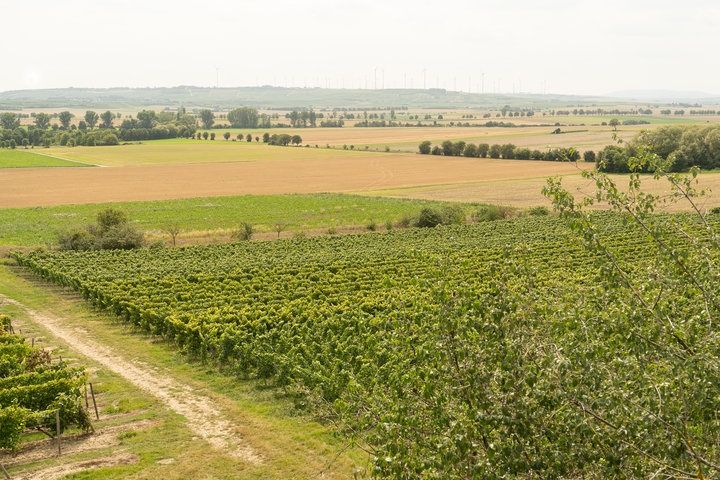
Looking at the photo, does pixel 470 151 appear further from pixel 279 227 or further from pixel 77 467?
pixel 77 467

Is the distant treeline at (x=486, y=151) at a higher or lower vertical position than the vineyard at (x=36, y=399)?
higher

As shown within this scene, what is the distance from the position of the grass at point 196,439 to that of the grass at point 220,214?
35856mm

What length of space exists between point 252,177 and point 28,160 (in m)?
45.8

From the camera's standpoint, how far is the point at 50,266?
4888 cm

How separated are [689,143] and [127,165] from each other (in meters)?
86.0

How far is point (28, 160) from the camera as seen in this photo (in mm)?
132750

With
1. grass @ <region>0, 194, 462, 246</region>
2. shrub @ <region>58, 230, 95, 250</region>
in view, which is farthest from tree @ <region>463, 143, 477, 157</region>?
shrub @ <region>58, 230, 95, 250</region>

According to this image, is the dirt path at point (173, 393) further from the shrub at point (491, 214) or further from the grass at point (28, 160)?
the grass at point (28, 160)

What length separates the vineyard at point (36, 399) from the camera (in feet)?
69.0

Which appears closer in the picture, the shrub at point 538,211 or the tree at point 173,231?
the tree at point 173,231

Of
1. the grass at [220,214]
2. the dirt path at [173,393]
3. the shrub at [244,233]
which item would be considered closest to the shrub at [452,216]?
the grass at [220,214]

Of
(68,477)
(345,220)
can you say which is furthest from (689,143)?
(68,477)

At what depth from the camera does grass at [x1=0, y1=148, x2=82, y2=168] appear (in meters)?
126

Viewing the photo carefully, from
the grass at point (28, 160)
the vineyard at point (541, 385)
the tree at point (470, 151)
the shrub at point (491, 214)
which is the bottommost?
the shrub at point (491, 214)
